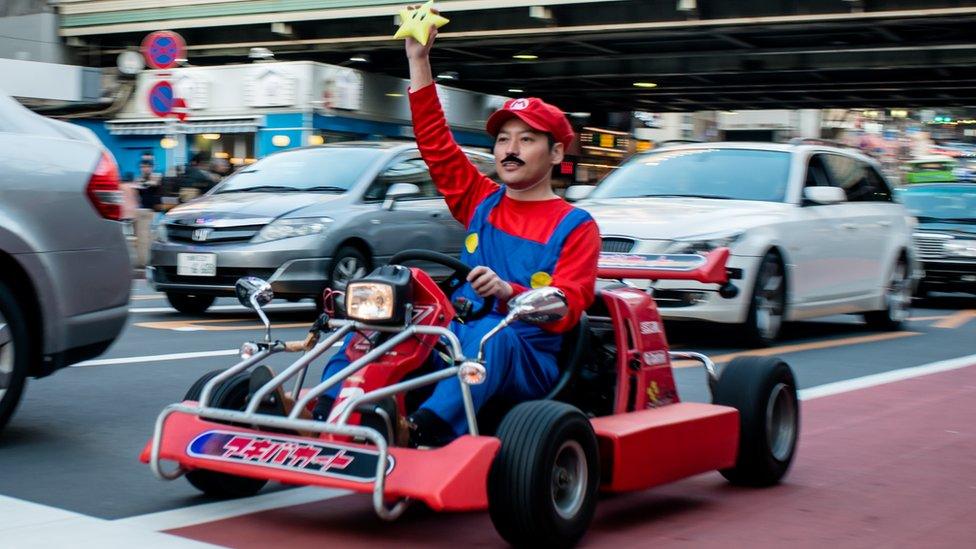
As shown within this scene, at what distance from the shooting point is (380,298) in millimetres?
4309

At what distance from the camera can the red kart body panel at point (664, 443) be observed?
176 inches

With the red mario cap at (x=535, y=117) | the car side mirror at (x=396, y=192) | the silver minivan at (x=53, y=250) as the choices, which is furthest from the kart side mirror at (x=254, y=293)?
the car side mirror at (x=396, y=192)

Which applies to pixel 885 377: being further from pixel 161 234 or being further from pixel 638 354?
pixel 161 234

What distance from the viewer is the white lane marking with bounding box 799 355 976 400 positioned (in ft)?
27.7

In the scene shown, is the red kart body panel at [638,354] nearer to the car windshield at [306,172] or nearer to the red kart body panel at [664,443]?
the red kart body panel at [664,443]

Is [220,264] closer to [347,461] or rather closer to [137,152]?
[347,461]

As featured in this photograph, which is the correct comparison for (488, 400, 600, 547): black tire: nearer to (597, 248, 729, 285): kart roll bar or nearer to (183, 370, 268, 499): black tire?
(183, 370, 268, 499): black tire

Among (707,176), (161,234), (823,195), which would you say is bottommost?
(161,234)

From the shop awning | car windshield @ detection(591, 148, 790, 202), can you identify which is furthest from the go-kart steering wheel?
the shop awning

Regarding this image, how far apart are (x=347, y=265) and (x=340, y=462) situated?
26.4 feet

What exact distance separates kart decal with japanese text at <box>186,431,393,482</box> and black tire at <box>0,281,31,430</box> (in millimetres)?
1660

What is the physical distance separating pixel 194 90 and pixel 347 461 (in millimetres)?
30265

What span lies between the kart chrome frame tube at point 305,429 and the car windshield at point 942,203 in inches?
567

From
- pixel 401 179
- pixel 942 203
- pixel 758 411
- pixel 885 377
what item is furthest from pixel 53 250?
pixel 942 203
